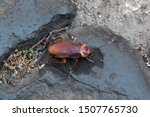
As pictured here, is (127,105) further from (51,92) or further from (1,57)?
(1,57)

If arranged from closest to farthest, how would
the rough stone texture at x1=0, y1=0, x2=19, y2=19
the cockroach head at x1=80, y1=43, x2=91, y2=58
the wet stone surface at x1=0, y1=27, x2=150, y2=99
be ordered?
the wet stone surface at x1=0, y1=27, x2=150, y2=99 → the cockroach head at x1=80, y1=43, x2=91, y2=58 → the rough stone texture at x1=0, y1=0, x2=19, y2=19

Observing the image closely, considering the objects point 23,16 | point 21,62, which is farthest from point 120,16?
point 21,62

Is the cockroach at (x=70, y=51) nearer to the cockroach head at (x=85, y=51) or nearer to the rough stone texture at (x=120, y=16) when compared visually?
the cockroach head at (x=85, y=51)

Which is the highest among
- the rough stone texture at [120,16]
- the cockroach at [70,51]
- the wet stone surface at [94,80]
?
the rough stone texture at [120,16]

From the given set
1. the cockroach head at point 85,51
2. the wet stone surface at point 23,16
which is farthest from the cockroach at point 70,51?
the wet stone surface at point 23,16

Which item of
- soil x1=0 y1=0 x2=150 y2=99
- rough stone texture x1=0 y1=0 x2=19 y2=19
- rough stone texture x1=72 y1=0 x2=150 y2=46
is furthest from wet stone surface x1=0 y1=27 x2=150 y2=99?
rough stone texture x1=0 y1=0 x2=19 y2=19

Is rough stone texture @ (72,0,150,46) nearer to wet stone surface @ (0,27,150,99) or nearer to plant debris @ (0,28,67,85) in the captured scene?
wet stone surface @ (0,27,150,99)
